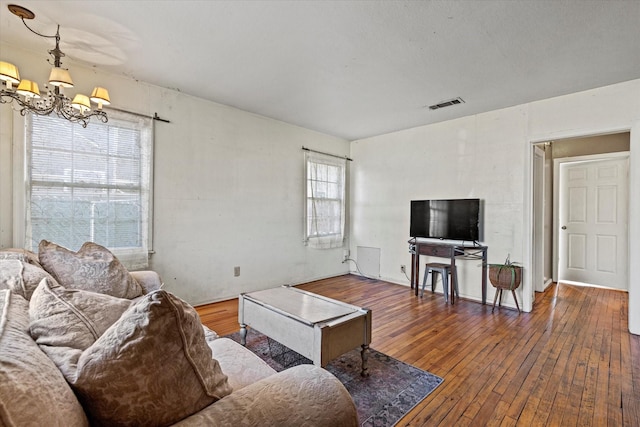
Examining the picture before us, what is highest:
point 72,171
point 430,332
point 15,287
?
point 72,171

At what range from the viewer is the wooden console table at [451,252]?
151 inches

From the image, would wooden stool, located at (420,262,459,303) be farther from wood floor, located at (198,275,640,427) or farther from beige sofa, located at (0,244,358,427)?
beige sofa, located at (0,244,358,427)

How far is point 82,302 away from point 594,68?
4.10 meters

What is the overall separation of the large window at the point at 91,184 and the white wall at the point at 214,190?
13 centimetres

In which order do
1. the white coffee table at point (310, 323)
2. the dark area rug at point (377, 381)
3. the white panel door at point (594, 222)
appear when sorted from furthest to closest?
the white panel door at point (594, 222) < the white coffee table at point (310, 323) < the dark area rug at point (377, 381)

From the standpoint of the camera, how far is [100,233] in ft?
9.57

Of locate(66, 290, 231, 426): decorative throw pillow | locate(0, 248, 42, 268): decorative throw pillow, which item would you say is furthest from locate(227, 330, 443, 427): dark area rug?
locate(0, 248, 42, 268): decorative throw pillow

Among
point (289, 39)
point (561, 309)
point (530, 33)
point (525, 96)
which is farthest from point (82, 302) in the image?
point (561, 309)

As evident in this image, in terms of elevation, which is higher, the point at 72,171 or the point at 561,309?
the point at 72,171

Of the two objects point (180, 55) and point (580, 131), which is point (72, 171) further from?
point (580, 131)

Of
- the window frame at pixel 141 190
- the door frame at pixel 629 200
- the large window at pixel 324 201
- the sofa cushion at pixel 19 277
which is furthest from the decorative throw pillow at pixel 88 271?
the door frame at pixel 629 200

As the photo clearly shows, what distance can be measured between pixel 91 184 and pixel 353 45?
276 centimetres

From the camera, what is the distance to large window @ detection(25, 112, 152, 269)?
261cm

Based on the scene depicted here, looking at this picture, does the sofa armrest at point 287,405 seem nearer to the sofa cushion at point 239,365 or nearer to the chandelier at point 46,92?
the sofa cushion at point 239,365
